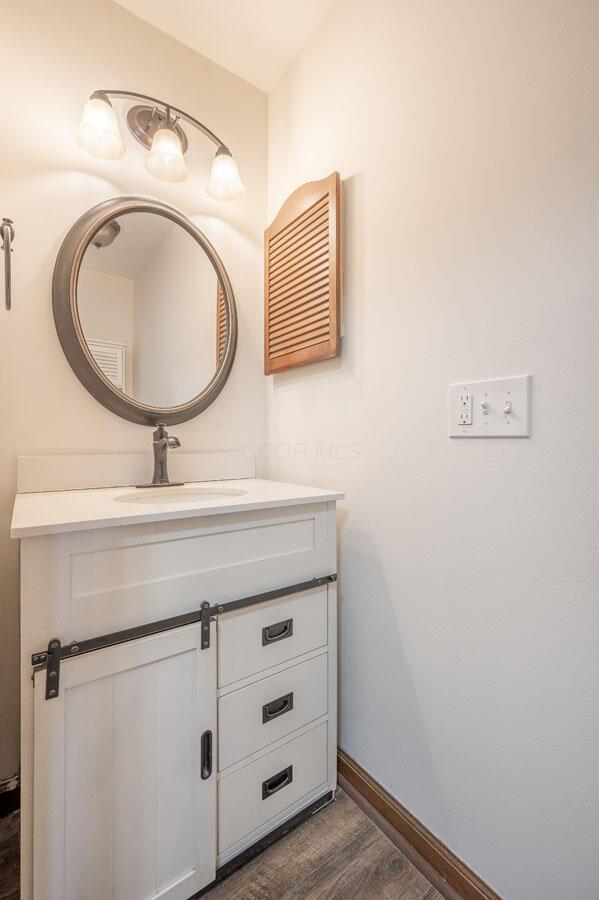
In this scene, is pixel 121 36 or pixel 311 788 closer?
pixel 311 788

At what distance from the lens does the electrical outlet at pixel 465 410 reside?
3.01ft

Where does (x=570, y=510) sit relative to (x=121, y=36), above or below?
below

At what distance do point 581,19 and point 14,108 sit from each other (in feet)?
4.64

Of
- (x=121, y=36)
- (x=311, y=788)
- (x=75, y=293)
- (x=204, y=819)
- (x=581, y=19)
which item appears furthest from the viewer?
(x=121, y=36)

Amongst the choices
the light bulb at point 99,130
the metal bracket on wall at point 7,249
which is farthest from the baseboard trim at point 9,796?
the light bulb at point 99,130

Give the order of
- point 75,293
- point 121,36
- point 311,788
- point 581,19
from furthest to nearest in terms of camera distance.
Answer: point 121,36
point 75,293
point 311,788
point 581,19

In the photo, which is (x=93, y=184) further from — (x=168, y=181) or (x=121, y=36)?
(x=121, y=36)

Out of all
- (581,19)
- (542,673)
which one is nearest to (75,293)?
(581,19)

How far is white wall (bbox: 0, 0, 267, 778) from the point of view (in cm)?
115

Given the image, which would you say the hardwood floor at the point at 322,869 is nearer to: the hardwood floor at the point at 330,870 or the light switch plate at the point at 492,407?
the hardwood floor at the point at 330,870

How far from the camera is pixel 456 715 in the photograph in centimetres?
96

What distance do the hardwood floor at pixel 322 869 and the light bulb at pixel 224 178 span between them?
200 centimetres

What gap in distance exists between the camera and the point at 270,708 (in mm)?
1019

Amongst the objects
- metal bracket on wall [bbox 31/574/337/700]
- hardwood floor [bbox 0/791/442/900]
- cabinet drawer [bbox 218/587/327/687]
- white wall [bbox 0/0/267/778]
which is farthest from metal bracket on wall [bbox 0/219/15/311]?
hardwood floor [bbox 0/791/442/900]
